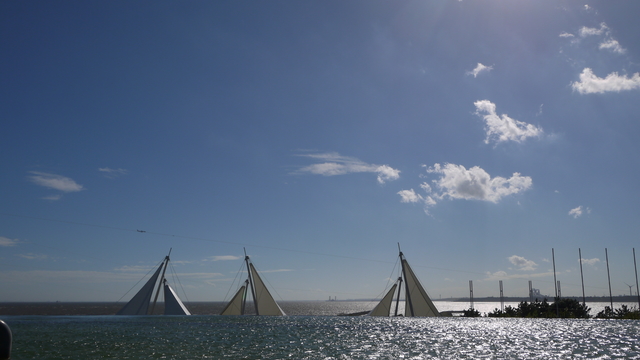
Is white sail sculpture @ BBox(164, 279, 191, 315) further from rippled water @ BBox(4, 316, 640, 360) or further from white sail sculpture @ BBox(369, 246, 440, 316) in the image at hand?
white sail sculpture @ BBox(369, 246, 440, 316)

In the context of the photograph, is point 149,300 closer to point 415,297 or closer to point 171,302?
point 171,302

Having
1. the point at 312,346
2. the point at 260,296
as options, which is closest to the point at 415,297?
the point at 260,296

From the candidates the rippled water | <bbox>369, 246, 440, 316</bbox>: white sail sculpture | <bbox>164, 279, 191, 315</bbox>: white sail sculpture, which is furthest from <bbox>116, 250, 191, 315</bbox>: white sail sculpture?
<bbox>369, 246, 440, 316</bbox>: white sail sculpture

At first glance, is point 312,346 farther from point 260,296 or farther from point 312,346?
point 260,296

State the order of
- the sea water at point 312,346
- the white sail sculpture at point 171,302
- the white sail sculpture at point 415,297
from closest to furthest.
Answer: the sea water at point 312,346 < the white sail sculpture at point 415,297 < the white sail sculpture at point 171,302

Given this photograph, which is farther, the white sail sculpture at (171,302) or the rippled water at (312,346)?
the white sail sculpture at (171,302)

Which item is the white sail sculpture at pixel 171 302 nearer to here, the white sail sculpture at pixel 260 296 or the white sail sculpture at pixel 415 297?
the white sail sculpture at pixel 260 296

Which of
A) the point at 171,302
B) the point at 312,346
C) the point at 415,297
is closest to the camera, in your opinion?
the point at 312,346

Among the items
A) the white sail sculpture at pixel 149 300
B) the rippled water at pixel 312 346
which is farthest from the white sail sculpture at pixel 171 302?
the rippled water at pixel 312 346

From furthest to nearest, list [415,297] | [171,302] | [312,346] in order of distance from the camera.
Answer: [171,302] → [415,297] → [312,346]

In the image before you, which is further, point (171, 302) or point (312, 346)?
point (171, 302)

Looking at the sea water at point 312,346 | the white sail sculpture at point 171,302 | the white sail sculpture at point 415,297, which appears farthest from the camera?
the white sail sculpture at point 171,302

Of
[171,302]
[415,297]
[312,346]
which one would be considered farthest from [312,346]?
[171,302]

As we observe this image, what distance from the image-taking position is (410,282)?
69.2 m
